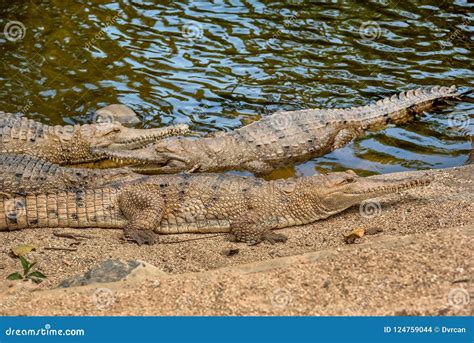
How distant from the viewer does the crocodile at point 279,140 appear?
29.8 feet

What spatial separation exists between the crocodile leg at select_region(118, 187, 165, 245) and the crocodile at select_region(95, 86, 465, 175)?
192cm

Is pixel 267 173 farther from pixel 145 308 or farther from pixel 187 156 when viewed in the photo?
pixel 145 308

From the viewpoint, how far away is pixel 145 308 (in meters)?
4.61

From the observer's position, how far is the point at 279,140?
9578 millimetres

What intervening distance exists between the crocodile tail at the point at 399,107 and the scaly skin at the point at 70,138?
2443 millimetres

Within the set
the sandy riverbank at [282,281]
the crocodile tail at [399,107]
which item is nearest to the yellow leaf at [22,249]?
the sandy riverbank at [282,281]

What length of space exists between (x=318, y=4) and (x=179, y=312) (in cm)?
956

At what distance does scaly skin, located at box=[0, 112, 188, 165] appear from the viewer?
9438mm

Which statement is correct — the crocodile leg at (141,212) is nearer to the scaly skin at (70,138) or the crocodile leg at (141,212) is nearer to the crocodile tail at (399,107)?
the scaly skin at (70,138)

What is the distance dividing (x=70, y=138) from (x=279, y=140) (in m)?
2.75

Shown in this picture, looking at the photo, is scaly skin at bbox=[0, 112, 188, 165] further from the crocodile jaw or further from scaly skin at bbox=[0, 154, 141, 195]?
the crocodile jaw

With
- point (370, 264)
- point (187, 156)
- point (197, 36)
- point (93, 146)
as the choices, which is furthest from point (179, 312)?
point (197, 36)

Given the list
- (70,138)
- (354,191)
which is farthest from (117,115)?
(354,191)

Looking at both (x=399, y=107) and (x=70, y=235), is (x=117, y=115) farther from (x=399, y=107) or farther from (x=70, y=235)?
(x=399, y=107)
